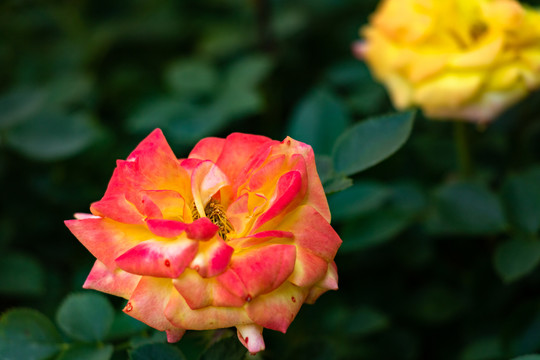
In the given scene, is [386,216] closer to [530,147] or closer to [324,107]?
[324,107]

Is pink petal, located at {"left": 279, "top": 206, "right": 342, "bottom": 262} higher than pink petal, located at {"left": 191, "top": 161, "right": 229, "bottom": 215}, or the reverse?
pink petal, located at {"left": 191, "top": 161, "right": 229, "bottom": 215}

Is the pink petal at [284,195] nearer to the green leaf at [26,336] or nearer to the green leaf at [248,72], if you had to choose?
the green leaf at [26,336]

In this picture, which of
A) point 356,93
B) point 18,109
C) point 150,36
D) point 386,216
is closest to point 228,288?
point 386,216

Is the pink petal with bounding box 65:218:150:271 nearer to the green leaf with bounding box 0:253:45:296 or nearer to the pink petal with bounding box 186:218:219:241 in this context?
the pink petal with bounding box 186:218:219:241

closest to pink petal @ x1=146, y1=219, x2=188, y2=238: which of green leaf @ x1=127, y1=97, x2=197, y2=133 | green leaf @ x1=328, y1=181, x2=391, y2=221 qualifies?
green leaf @ x1=328, y1=181, x2=391, y2=221

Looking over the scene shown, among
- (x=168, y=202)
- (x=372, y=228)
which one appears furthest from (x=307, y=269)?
(x=372, y=228)

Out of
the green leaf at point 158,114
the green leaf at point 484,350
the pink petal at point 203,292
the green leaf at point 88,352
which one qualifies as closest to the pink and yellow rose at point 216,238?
the pink petal at point 203,292
